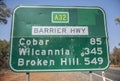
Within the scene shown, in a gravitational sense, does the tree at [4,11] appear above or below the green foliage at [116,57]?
above

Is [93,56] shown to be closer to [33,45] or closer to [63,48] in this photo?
[63,48]

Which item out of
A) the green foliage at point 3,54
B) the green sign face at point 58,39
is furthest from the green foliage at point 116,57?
the green sign face at point 58,39

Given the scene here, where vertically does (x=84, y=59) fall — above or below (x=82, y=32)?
below

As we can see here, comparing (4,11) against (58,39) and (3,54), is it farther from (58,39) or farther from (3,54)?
(58,39)

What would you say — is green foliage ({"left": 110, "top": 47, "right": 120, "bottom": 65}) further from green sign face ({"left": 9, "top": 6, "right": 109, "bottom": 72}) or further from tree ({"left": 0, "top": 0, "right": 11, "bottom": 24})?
green sign face ({"left": 9, "top": 6, "right": 109, "bottom": 72})

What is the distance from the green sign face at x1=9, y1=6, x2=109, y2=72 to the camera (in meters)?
4.18

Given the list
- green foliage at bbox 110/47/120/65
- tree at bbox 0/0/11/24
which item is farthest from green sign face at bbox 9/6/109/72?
green foliage at bbox 110/47/120/65

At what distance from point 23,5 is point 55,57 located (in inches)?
38.9

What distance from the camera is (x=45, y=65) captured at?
418cm

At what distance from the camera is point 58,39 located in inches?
169

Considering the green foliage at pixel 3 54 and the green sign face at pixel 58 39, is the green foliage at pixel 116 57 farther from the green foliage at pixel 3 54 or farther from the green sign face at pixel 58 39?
the green sign face at pixel 58 39

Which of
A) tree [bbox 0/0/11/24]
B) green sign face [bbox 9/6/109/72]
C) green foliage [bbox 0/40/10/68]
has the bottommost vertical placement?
green foliage [bbox 0/40/10/68]

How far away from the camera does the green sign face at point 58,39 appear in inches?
165

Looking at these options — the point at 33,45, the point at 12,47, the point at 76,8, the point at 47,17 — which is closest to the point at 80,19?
the point at 76,8
